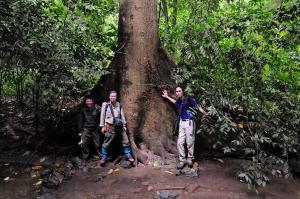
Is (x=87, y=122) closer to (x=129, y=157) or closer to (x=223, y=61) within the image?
(x=129, y=157)

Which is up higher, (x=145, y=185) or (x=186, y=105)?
(x=186, y=105)

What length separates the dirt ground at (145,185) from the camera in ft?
23.7

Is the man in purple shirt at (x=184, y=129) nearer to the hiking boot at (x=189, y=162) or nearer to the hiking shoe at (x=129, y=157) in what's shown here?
the hiking boot at (x=189, y=162)

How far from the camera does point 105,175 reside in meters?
8.10

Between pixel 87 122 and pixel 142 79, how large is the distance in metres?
1.85

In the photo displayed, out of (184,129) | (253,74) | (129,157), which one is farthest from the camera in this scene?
(129,157)

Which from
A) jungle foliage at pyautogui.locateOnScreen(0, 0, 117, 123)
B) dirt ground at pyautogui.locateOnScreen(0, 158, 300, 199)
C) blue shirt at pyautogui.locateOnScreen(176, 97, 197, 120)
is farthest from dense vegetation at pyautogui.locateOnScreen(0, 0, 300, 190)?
dirt ground at pyautogui.locateOnScreen(0, 158, 300, 199)

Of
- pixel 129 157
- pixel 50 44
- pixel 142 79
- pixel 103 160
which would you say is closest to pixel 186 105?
pixel 142 79

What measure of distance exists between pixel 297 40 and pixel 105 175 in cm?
564

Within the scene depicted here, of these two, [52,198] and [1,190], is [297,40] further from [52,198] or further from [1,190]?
[1,190]

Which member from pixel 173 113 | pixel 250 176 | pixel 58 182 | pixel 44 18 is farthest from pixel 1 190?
pixel 250 176

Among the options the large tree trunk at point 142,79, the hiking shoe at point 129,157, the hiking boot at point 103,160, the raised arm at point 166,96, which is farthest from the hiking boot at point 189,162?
the hiking boot at point 103,160

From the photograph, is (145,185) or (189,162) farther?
(189,162)

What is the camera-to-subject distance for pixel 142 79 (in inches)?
354
